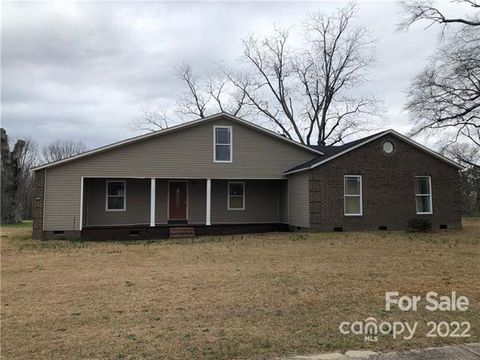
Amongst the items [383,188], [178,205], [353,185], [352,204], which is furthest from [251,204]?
[383,188]

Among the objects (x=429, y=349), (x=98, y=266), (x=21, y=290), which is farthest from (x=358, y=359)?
(x=98, y=266)

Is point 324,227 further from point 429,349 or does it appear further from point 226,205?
point 429,349

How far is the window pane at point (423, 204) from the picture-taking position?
65.0ft

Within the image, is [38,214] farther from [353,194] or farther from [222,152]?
[353,194]

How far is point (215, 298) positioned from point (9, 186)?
2394cm

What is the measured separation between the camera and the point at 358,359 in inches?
166

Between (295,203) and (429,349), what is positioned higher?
(295,203)

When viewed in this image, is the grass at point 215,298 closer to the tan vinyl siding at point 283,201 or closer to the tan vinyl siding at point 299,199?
the tan vinyl siding at point 299,199

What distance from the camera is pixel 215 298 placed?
6.75 m

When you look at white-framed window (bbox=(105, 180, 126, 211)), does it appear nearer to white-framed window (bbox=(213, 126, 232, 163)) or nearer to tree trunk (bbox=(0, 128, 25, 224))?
white-framed window (bbox=(213, 126, 232, 163))

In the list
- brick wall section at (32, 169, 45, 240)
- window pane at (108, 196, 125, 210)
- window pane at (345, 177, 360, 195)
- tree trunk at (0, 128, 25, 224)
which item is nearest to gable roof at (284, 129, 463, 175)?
window pane at (345, 177, 360, 195)

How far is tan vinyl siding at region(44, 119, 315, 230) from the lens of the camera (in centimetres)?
1777

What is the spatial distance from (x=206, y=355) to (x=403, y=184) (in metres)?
16.9

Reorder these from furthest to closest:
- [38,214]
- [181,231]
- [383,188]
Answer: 1. [383,188]
2. [181,231]
3. [38,214]
